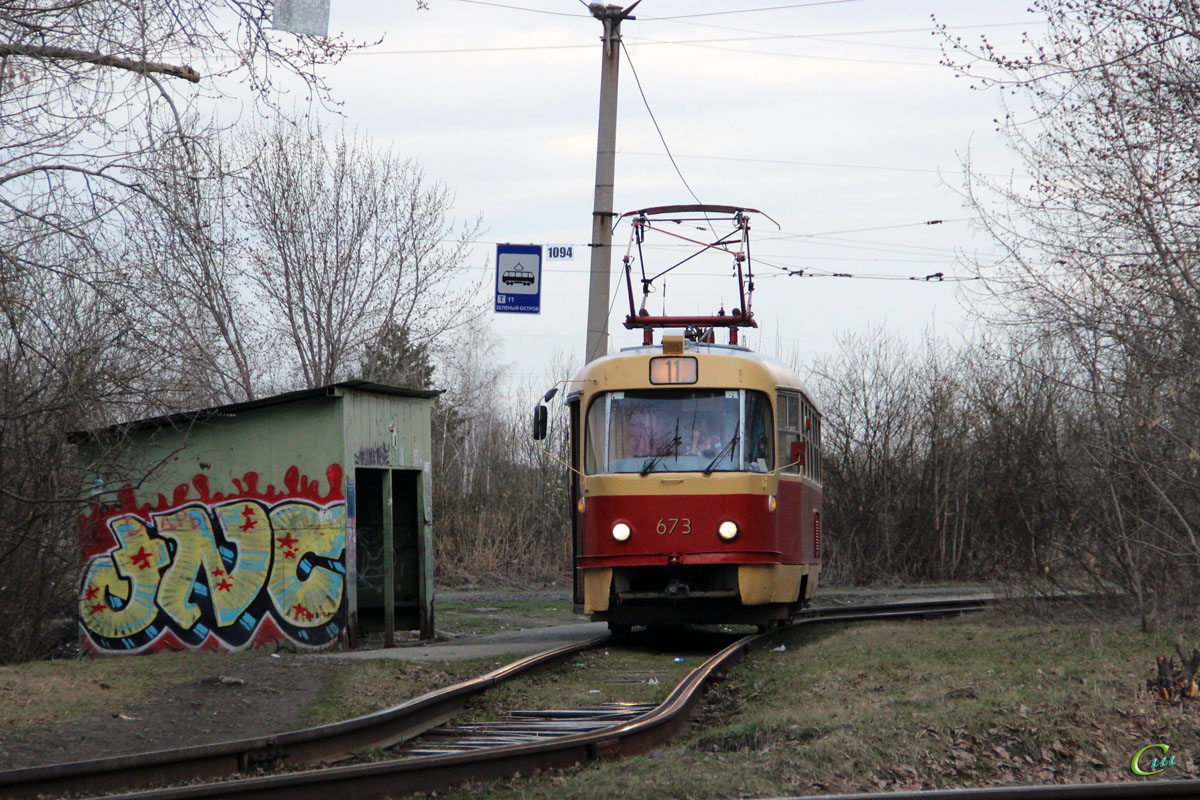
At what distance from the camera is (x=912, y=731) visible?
308 inches

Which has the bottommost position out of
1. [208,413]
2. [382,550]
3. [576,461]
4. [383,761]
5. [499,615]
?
[499,615]

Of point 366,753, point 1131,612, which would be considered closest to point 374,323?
point 1131,612

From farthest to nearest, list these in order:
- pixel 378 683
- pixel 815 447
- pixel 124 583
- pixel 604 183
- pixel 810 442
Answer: pixel 604 183
pixel 815 447
pixel 810 442
pixel 124 583
pixel 378 683

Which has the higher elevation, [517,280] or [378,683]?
[517,280]

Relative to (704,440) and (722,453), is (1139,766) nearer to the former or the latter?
(722,453)

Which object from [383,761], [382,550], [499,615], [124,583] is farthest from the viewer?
[499,615]

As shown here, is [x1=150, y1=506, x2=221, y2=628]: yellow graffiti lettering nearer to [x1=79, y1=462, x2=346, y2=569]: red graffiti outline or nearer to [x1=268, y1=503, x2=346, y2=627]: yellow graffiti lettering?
[x1=79, y1=462, x2=346, y2=569]: red graffiti outline

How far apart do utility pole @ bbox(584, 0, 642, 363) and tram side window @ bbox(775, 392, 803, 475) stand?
14.9 ft

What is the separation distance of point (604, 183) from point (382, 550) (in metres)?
6.27

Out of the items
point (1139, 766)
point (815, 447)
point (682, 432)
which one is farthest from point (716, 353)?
point (1139, 766)

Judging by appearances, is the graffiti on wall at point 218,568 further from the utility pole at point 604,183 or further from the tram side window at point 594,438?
the utility pole at point 604,183

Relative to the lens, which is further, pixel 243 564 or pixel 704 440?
pixel 243 564

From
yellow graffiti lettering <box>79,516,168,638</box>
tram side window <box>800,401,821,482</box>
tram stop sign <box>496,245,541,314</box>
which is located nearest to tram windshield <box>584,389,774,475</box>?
tram side window <box>800,401,821,482</box>

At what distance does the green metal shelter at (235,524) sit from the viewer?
46.6ft
